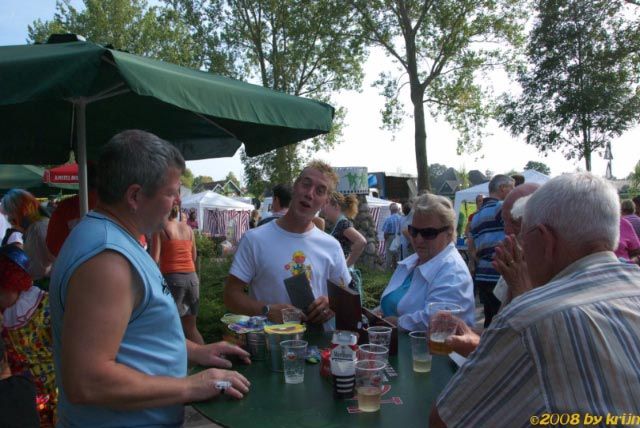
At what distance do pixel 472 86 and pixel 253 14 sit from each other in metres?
10.9

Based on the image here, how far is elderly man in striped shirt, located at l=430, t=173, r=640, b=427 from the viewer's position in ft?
3.90

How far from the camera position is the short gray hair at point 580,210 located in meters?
1.39

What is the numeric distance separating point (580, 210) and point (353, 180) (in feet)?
37.2

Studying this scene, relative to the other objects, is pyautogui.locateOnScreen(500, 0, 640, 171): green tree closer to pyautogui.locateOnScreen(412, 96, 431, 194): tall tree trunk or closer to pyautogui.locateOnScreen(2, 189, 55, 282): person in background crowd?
pyautogui.locateOnScreen(412, 96, 431, 194): tall tree trunk

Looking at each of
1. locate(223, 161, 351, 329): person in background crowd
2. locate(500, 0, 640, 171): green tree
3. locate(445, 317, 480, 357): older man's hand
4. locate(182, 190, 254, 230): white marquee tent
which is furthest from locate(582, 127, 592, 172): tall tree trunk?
locate(445, 317, 480, 357): older man's hand

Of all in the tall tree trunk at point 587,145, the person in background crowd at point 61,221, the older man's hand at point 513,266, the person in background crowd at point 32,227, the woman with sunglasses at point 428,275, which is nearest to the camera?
the older man's hand at point 513,266

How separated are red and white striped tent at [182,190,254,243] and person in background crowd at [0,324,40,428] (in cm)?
2096

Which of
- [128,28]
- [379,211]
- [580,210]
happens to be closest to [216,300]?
[580,210]

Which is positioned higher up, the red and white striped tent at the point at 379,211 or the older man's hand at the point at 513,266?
the older man's hand at the point at 513,266

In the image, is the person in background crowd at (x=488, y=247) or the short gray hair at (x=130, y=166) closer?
the short gray hair at (x=130, y=166)

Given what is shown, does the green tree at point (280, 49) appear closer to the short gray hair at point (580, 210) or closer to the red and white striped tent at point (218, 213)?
the red and white striped tent at point (218, 213)

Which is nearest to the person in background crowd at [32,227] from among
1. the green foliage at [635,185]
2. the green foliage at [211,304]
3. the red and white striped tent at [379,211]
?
the green foliage at [211,304]

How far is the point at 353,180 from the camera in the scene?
41.7ft

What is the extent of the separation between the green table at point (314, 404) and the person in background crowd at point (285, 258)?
81cm
